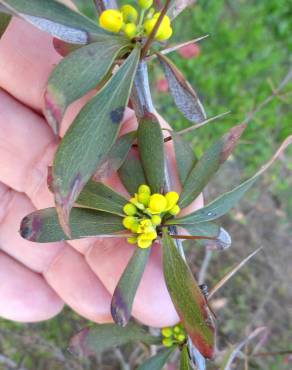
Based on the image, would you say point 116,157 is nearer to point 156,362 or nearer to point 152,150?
point 152,150

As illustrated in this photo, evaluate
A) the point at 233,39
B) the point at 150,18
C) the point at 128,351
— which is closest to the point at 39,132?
the point at 150,18

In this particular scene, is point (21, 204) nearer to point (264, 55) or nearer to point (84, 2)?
point (84, 2)

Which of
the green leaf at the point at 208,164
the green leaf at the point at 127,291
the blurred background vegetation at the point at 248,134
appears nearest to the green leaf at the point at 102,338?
the green leaf at the point at 127,291

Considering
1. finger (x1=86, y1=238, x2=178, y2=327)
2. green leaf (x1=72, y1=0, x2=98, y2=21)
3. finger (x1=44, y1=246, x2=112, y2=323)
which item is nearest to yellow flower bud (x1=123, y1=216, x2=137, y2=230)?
finger (x1=86, y1=238, x2=178, y2=327)

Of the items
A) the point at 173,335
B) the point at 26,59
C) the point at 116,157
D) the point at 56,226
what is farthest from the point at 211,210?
the point at 26,59

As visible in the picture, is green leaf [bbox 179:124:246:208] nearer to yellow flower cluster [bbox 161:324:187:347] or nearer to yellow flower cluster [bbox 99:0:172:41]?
yellow flower cluster [bbox 99:0:172:41]

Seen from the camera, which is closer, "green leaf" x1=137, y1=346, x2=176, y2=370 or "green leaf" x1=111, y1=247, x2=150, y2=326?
"green leaf" x1=111, y1=247, x2=150, y2=326
